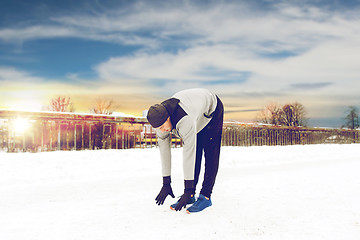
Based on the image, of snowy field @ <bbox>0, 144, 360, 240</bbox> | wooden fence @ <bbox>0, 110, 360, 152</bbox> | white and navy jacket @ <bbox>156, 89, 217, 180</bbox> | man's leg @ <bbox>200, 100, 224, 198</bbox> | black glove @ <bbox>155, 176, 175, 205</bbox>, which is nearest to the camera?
snowy field @ <bbox>0, 144, 360, 240</bbox>

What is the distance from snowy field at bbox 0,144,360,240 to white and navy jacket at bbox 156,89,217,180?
24.1 inches

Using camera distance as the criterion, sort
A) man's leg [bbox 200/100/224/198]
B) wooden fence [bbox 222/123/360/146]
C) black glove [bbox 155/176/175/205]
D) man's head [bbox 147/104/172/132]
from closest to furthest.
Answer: man's head [bbox 147/104/172/132] < black glove [bbox 155/176/175/205] < man's leg [bbox 200/100/224/198] < wooden fence [bbox 222/123/360/146]

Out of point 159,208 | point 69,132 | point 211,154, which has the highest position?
point 69,132

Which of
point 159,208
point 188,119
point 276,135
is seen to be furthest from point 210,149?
point 276,135

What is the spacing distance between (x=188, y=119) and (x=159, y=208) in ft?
4.06

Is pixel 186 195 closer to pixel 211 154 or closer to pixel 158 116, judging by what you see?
pixel 211 154

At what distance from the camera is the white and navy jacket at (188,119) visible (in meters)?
3.46

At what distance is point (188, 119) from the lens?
3459 millimetres

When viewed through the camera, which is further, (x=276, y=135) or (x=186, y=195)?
(x=276, y=135)

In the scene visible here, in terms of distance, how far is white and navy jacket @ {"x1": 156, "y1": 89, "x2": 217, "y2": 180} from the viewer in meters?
3.46

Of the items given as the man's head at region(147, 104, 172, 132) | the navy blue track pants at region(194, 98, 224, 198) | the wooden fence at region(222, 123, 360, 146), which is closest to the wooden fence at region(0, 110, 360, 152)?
the wooden fence at region(222, 123, 360, 146)

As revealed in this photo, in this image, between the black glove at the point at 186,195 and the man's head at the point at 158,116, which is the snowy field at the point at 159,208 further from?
the man's head at the point at 158,116

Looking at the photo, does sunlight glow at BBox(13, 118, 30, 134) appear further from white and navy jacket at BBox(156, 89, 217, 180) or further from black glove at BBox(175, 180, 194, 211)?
black glove at BBox(175, 180, 194, 211)

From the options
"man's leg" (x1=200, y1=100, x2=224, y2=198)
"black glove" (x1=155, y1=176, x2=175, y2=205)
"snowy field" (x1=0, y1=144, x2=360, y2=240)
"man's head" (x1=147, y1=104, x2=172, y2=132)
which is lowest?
"snowy field" (x1=0, y1=144, x2=360, y2=240)
